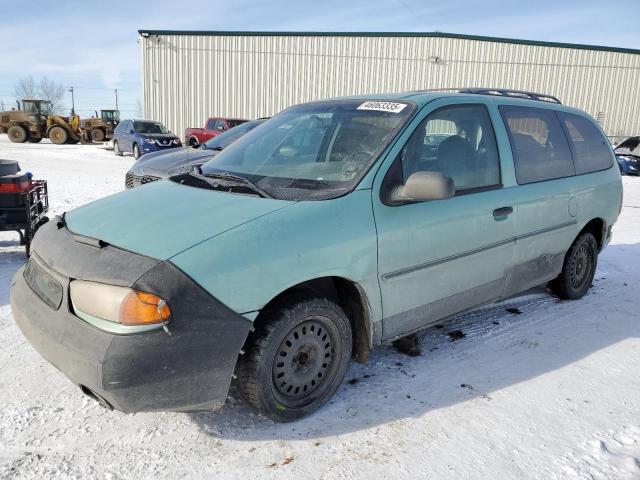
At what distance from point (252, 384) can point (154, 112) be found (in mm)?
28211

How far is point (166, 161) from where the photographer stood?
706cm

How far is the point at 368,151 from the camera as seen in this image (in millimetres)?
3117

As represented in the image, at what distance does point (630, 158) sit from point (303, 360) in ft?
58.5

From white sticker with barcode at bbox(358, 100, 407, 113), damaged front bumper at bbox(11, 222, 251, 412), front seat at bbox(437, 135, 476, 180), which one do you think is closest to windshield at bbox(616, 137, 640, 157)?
front seat at bbox(437, 135, 476, 180)

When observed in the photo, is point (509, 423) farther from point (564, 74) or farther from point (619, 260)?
point (564, 74)

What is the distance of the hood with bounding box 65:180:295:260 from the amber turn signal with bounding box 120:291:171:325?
0.65 feet

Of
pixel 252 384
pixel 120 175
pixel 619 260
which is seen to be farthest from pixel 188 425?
pixel 120 175

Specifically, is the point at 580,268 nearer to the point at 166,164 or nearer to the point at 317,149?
the point at 317,149

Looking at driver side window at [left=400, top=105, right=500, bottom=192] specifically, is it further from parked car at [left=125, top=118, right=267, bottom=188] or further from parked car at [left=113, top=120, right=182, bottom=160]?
parked car at [left=113, top=120, right=182, bottom=160]

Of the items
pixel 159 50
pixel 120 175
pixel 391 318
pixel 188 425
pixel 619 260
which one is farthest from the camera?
pixel 159 50

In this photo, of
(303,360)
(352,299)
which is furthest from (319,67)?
(303,360)

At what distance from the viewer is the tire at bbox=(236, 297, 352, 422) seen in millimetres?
2586

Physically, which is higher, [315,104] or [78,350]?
[315,104]

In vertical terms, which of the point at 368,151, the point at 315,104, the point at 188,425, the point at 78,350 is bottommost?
the point at 188,425
